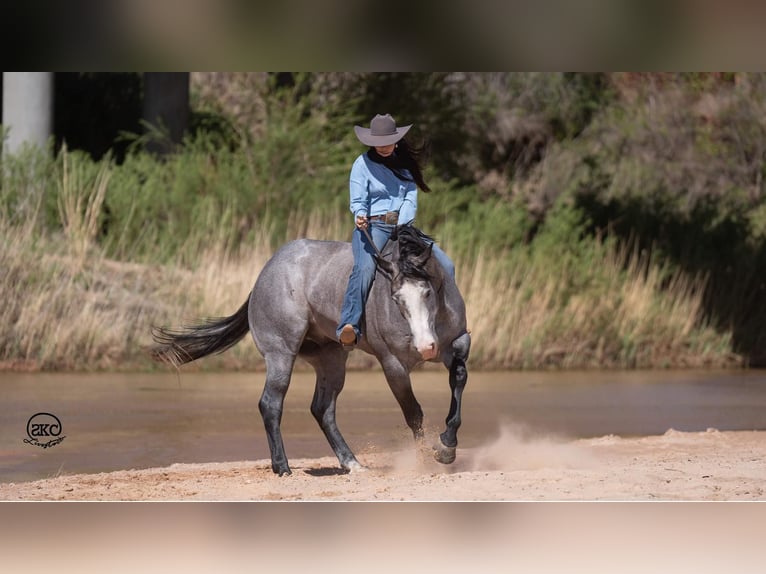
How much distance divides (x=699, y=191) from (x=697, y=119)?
3167 millimetres

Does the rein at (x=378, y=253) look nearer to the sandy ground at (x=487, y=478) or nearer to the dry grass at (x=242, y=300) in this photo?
the sandy ground at (x=487, y=478)

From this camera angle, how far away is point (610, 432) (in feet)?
38.9

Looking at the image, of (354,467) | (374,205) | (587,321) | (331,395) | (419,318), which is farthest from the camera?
(587,321)

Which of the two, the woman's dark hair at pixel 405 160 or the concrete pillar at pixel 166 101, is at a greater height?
the concrete pillar at pixel 166 101

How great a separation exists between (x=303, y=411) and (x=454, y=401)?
183 inches

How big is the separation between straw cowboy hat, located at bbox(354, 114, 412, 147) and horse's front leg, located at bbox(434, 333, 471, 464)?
1.32 metres

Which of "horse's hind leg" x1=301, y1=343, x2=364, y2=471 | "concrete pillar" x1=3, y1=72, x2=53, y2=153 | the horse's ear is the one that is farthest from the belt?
"concrete pillar" x1=3, y1=72, x2=53, y2=153

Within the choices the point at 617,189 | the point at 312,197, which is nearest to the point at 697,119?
the point at 617,189

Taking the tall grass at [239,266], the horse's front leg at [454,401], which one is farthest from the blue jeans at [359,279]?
the tall grass at [239,266]

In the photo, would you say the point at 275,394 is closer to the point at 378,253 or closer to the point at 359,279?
the point at 359,279

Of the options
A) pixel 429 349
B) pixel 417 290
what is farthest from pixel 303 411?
pixel 429 349

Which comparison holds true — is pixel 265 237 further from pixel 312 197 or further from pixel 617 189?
pixel 617 189

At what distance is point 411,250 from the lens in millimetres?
8359

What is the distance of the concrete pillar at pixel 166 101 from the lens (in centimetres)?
2122
